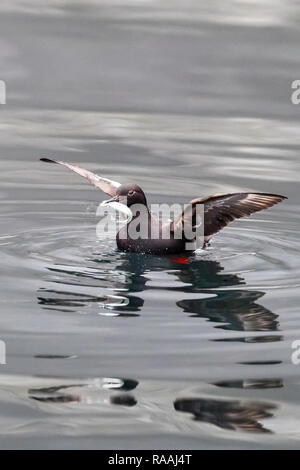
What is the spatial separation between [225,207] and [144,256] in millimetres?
845

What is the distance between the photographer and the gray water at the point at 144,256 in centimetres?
718

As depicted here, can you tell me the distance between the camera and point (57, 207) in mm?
12031

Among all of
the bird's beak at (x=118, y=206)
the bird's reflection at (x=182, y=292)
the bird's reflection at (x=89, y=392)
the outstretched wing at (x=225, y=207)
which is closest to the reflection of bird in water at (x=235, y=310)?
the bird's reflection at (x=182, y=292)

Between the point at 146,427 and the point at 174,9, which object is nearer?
the point at 146,427

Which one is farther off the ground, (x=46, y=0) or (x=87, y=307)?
(x=46, y=0)

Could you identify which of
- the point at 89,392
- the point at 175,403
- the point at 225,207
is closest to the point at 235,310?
the point at 225,207

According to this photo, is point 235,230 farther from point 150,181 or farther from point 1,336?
point 1,336

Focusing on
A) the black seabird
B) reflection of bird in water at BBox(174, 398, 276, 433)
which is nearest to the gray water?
reflection of bird in water at BBox(174, 398, 276, 433)

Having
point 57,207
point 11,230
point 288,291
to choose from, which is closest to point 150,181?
point 57,207

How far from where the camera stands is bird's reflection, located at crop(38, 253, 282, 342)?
28.4 feet

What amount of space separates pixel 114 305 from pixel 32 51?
924 centimetres

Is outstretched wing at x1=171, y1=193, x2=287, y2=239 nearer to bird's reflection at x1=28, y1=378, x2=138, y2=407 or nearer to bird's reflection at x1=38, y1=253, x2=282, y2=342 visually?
bird's reflection at x1=38, y1=253, x2=282, y2=342

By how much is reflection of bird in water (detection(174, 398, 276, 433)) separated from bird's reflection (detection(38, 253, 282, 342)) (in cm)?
104

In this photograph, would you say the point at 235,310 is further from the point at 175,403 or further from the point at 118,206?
the point at 118,206
